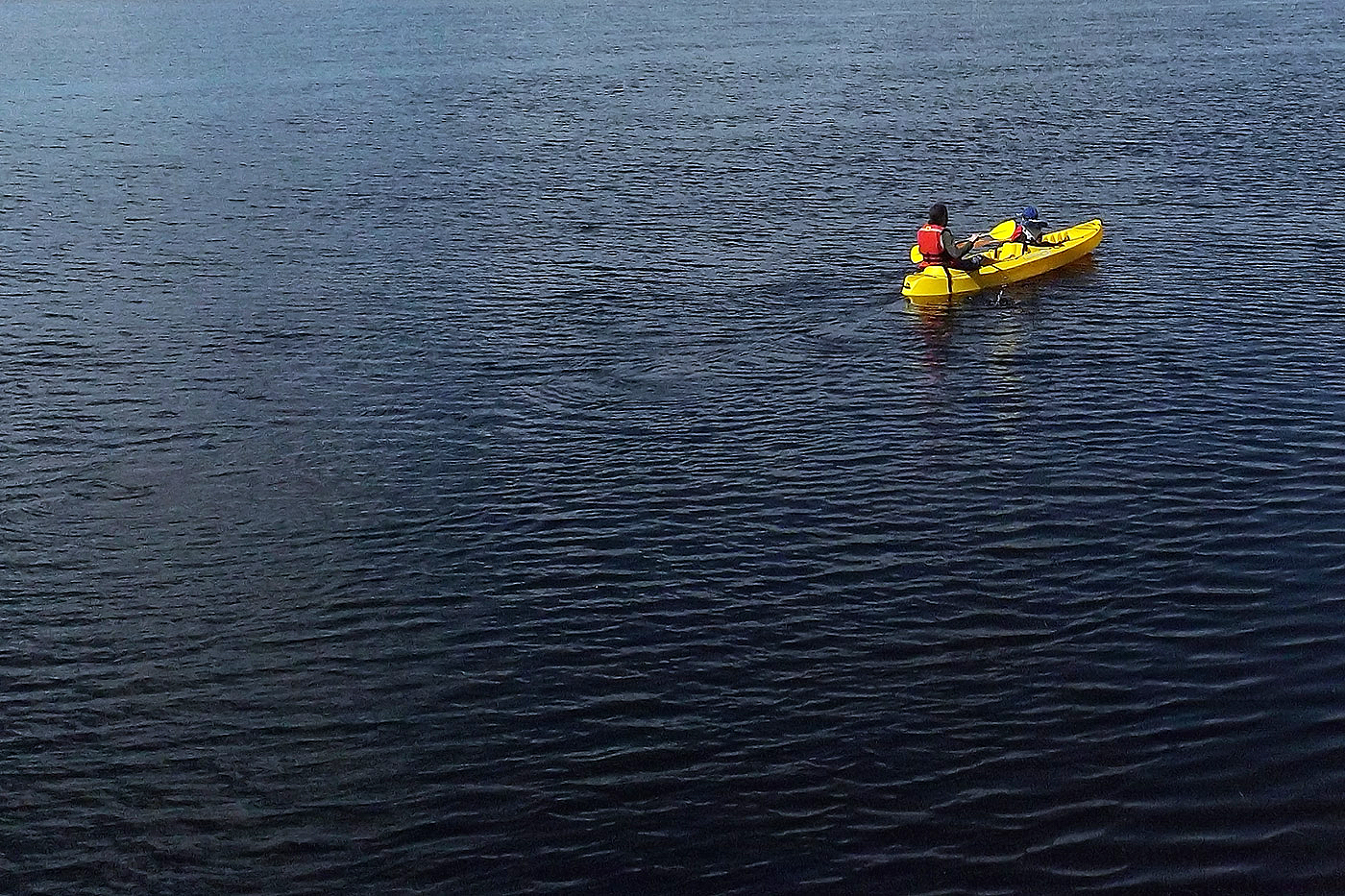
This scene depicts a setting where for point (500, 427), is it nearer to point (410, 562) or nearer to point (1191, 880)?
point (410, 562)

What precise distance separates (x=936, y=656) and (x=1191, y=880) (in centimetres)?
567

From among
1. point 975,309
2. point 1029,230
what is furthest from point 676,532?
point 1029,230

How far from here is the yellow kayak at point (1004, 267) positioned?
37812 mm

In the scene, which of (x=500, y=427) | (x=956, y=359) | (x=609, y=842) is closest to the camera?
(x=609, y=842)

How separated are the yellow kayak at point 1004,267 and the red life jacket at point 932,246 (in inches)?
7.6

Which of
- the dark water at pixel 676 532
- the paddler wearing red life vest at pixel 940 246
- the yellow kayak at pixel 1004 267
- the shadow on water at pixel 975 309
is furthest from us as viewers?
the yellow kayak at pixel 1004 267

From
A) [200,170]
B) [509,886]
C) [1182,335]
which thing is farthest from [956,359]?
[200,170]

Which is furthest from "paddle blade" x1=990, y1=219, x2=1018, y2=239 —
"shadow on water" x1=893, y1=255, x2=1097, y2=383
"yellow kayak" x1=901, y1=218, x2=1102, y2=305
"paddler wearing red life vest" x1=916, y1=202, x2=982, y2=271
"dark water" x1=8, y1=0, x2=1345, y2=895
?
"paddler wearing red life vest" x1=916, y1=202, x2=982, y2=271

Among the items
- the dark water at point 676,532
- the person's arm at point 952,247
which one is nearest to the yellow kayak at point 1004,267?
the person's arm at point 952,247

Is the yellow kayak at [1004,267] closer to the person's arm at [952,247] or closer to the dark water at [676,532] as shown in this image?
the person's arm at [952,247]

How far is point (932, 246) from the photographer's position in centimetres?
3766

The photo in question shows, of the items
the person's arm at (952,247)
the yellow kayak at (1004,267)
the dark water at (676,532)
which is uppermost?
the person's arm at (952,247)

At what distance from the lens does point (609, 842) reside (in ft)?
58.6

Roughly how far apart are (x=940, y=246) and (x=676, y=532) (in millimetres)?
15436
